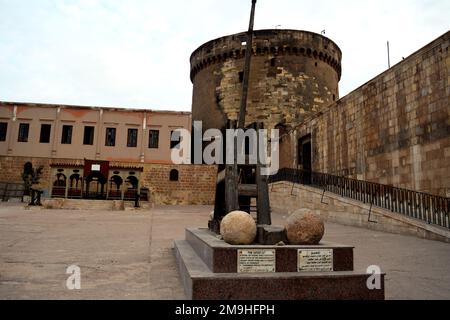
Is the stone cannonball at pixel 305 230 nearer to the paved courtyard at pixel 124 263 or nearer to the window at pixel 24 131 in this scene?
the paved courtyard at pixel 124 263

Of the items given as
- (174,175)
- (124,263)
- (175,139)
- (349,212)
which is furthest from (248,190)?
(175,139)

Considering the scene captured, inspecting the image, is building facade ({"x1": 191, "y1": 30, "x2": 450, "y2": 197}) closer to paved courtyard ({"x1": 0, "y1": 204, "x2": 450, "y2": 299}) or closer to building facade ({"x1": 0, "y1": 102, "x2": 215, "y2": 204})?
paved courtyard ({"x1": 0, "y1": 204, "x2": 450, "y2": 299})

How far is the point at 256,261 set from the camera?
3.14 m

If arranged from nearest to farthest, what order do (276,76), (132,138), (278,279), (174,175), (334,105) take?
(278,279) → (334,105) → (174,175) → (132,138) → (276,76)

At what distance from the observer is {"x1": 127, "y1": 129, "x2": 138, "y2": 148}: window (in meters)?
24.6

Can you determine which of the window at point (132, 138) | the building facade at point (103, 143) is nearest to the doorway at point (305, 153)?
the building facade at point (103, 143)

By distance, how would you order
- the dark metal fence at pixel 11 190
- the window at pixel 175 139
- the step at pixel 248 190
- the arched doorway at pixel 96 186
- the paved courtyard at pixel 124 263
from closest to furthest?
the paved courtyard at pixel 124 263, the step at pixel 248 190, the arched doorway at pixel 96 186, the dark metal fence at pixel 11 190, the window at pixel 175 139

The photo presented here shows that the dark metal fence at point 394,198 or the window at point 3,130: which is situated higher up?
the window at point 3,130

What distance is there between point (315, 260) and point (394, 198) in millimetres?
8039

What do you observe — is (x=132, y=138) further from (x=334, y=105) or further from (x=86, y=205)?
(x=334, y=105)

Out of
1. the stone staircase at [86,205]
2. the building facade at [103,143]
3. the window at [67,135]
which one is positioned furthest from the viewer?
the window at [67,135]

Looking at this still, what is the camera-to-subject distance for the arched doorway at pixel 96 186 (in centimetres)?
1978

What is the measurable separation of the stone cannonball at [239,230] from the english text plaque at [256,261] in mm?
239

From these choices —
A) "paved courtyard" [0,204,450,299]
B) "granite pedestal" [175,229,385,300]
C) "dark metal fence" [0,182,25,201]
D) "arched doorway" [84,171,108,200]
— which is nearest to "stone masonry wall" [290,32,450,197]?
"paved courtyard" [0,204,450,299]
